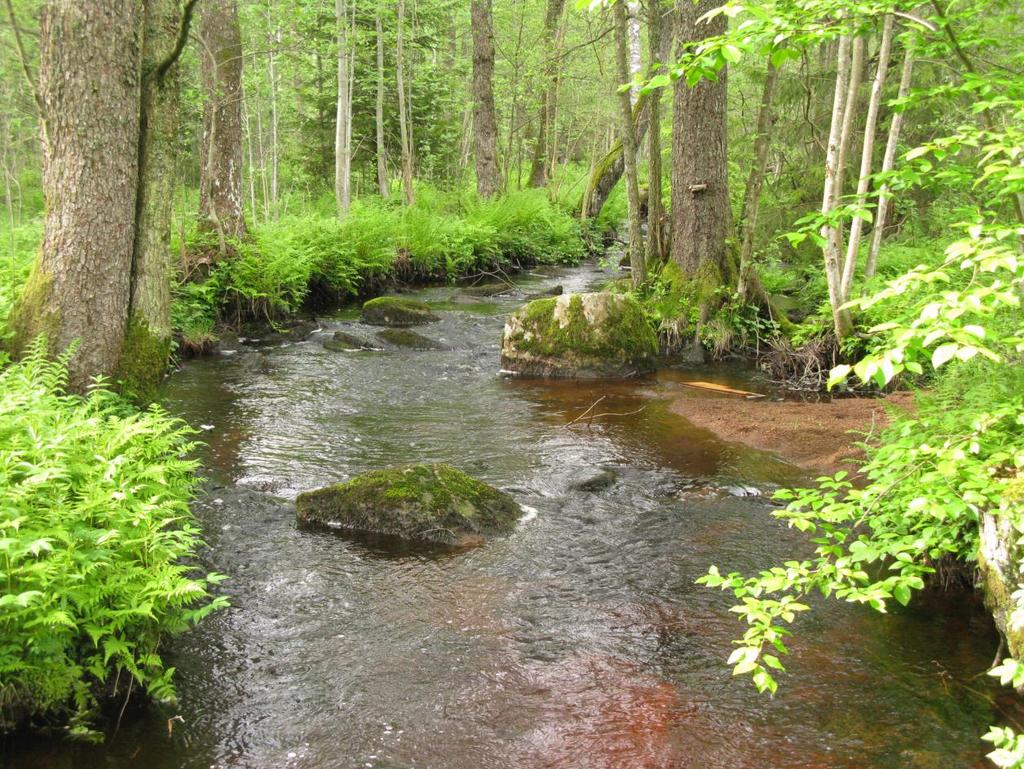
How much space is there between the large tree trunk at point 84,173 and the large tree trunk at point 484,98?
1655 cm

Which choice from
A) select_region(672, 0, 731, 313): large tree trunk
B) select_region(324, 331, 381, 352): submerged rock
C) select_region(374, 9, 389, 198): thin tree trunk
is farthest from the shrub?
select_region(374, 9, 389, 198): thin tree trunk

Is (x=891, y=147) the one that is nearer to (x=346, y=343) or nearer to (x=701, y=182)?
(x=701, y=182)

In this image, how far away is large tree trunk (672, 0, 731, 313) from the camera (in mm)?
12281

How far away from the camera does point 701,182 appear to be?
12.5 metres

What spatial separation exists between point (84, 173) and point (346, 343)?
6443 millimetres

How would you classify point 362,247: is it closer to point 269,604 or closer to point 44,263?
point 44,263

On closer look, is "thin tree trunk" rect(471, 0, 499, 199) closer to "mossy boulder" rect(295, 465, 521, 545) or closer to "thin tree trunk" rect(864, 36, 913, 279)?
"thin tree trunk" rect(864, 36, 913, 279)

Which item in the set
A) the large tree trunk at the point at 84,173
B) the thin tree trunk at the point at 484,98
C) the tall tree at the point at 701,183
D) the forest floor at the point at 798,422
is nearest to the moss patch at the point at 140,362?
the large tree trunk at the point at 84,173

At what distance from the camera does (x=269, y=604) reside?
504cm

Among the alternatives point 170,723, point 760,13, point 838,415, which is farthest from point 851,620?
point 838,415

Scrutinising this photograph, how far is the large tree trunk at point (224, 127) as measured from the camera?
13523 millimetres

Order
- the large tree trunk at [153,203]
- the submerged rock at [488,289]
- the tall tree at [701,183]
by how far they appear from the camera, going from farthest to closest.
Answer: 1. the submerged rock at [488,289]
2. the tall tree at [701,183]
3. the large tree trunk at [153,203]

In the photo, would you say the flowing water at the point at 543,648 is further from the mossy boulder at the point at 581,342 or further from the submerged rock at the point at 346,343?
the submerged rock at the point at 346,343

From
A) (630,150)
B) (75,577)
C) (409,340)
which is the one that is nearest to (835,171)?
(630,150)
